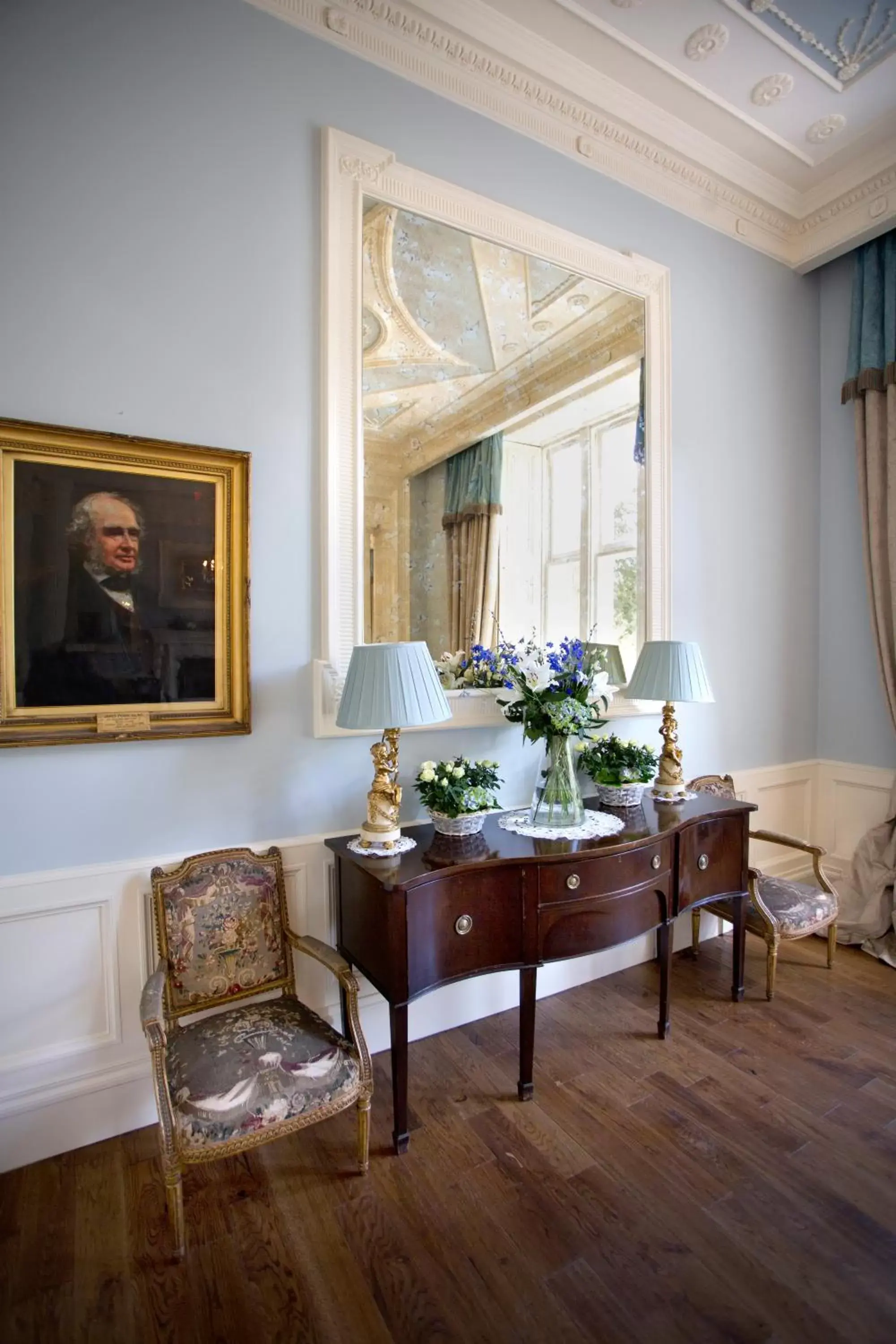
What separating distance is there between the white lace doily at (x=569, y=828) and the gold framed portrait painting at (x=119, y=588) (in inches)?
41.4

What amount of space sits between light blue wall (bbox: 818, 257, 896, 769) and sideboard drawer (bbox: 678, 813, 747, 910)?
141 centimetres

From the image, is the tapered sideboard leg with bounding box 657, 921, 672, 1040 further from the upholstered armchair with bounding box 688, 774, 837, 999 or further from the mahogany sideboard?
the upholstered armchair with bounding box 688, 774, 837, 999

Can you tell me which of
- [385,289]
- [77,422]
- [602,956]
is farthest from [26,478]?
[602,956]

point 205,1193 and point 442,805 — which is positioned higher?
point 442,805

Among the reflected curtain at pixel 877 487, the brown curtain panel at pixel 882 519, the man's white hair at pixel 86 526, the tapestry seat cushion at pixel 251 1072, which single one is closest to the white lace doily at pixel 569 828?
the tapestry seat cushion at pixel 251 1072

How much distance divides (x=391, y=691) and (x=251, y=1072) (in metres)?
1.07

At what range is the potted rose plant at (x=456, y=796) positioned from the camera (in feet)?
7.49

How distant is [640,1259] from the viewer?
1.62 metres

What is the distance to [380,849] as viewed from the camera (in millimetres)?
2150

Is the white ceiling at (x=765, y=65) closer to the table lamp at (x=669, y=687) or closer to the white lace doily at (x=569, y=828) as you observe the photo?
the table lamp at (x=669, y=687)

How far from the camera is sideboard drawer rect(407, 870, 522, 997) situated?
1964 mm

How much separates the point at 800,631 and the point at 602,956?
86.8 inches

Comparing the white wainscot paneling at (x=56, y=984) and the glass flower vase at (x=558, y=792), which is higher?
the glass flower vase at (x=558, y=792)

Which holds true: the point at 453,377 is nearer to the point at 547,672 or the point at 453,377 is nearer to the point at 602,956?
the point at 547,672
